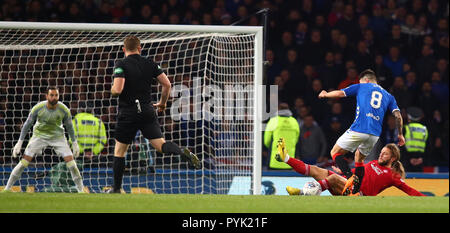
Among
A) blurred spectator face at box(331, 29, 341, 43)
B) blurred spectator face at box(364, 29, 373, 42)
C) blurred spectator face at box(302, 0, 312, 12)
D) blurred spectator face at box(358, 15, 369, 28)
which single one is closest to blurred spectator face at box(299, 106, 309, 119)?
blurred spectator face at box(331, 29, 341, 43)

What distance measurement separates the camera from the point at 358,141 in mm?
9289

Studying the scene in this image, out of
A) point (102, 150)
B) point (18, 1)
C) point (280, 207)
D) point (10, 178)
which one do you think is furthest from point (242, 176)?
point (18, 1)

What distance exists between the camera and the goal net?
11117 millimetres

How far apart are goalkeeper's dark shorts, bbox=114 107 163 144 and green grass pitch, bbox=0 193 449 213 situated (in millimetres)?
776

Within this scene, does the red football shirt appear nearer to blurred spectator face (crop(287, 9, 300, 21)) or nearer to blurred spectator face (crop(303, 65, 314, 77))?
blurred spectator face (crop(303, 65, 314, 77))

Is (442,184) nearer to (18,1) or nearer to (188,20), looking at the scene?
(188,20)

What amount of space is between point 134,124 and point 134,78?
0.47 metres

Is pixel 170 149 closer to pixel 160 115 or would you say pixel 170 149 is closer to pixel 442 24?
pixel 160 115

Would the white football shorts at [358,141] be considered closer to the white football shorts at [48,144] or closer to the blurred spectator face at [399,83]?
the white football shorts at [48,144]

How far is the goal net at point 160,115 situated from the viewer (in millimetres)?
11117

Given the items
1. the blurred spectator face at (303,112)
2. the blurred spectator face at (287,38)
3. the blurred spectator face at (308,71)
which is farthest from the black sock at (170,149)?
the blurred spectator face at (287,38)

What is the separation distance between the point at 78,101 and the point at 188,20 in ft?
12.9

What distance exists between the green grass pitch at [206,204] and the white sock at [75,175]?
2992mm

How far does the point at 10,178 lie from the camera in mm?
10812
